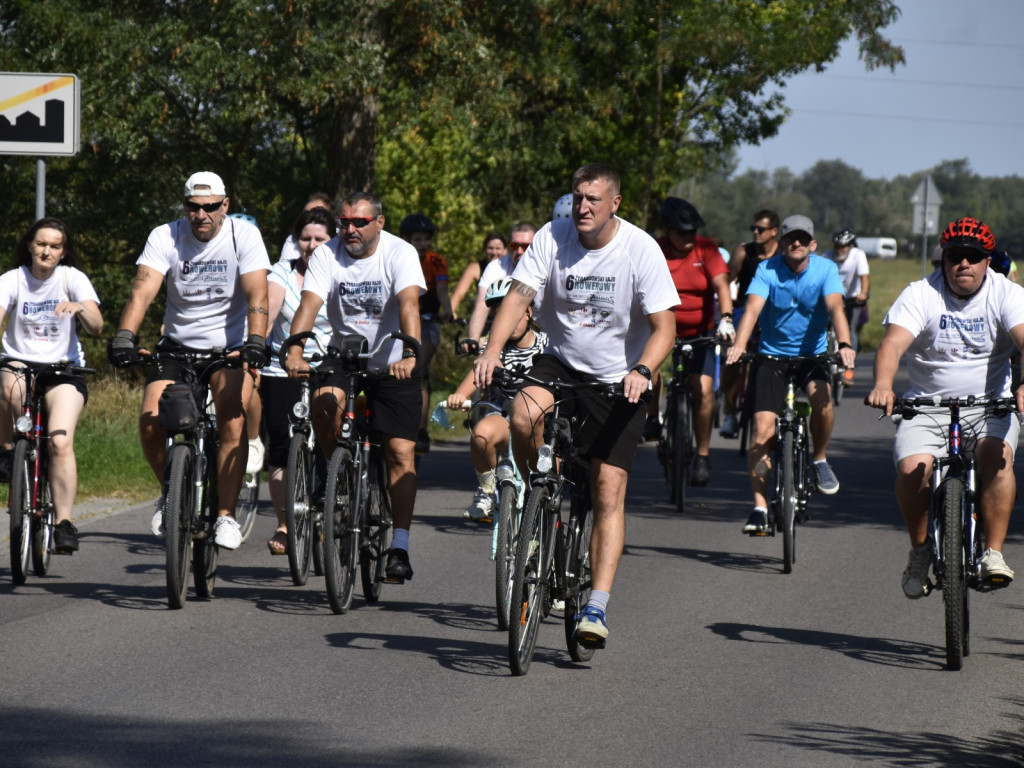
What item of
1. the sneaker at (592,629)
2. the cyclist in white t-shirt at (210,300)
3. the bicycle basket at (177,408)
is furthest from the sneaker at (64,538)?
the sneaker at (592,629)

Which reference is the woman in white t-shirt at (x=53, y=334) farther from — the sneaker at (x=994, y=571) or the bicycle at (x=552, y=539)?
the sneaker at (x=994, y=571)

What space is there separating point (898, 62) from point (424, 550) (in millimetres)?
23983

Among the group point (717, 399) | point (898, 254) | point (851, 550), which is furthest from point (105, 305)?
point (898, 254)

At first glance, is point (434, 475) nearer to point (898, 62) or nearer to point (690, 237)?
point (690, 237)

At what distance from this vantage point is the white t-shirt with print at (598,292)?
699 cm

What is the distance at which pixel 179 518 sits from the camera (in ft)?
25.5

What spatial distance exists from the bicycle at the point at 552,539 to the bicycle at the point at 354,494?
1.16 metres

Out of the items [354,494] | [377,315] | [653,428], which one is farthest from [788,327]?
[354,494]

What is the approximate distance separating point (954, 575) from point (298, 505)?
3.05 metres

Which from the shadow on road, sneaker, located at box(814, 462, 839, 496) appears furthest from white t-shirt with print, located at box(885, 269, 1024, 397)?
sneaker, located at box(814, 462, 839, 496)

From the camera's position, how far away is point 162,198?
70.2 feet

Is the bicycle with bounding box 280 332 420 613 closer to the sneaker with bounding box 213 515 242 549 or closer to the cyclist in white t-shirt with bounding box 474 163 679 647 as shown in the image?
the sneaker with bounding box 213 515 242 549

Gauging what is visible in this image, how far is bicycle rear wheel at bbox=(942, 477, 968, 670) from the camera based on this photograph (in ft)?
22.9

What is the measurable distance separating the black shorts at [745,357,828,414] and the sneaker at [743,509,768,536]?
621 mm
